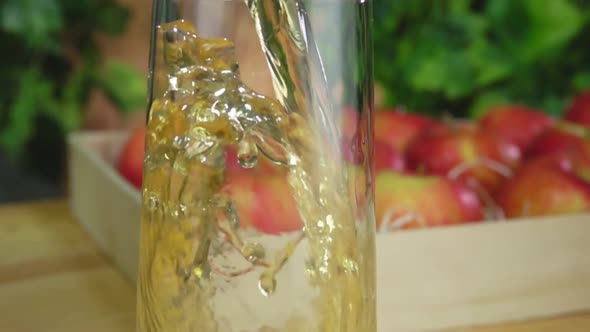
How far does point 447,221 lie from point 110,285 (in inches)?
8.8

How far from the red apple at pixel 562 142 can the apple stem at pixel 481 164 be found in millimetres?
37

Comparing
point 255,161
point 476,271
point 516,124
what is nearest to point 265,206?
point 255,161

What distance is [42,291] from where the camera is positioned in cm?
57

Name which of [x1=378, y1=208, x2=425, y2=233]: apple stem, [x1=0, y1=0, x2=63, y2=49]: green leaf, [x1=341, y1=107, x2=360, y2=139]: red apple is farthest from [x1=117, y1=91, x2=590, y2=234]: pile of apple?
[x1=0, y1=0, x2=63, y2=49]: green leaf

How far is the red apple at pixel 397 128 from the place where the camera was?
744 millimetres

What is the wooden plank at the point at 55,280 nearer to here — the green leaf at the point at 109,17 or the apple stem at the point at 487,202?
the apple stem at the point at 487,202

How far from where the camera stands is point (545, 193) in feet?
1.92

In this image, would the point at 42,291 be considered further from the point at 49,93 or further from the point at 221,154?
the point at 49,93

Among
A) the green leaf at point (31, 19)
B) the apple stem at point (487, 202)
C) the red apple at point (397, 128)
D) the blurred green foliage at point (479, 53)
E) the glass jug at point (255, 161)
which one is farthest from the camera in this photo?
the blurred green foliage at point (479, 53)

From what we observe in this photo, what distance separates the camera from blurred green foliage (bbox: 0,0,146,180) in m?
1.03

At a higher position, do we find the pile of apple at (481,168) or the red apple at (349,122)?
the red apple at (349,122)

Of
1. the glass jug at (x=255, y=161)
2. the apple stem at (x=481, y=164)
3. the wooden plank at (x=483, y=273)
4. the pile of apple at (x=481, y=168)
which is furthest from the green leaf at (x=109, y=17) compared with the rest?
the glass jug at (x=255, y=161)

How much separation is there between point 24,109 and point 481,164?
22.9 inches

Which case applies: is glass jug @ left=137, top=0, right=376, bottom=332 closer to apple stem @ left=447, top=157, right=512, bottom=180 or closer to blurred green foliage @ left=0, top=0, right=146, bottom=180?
apple stem @ left=447, top=157, right=512, bottom=180
